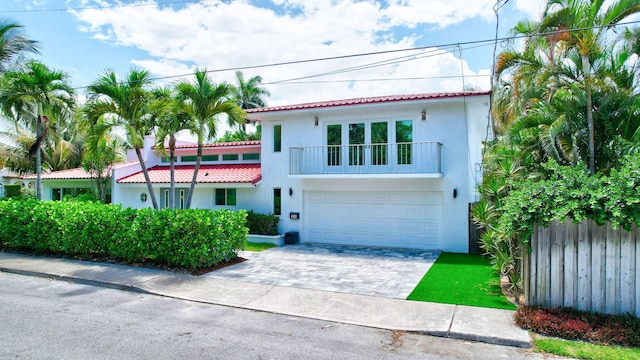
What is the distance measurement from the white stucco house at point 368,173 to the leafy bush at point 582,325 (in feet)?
23.1

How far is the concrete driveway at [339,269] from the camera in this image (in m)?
9.01

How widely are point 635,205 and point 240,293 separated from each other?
23.1 ft

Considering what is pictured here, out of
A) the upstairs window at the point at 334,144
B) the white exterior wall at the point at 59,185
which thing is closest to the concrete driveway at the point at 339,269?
the upstairs window at the point at 334,144

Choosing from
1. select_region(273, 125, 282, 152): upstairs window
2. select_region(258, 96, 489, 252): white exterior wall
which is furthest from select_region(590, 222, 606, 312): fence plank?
select_region(273, 125, 282, 152): upstairs window

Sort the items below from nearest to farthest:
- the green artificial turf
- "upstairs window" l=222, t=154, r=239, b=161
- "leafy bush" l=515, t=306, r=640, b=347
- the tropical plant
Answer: "leafy bush" l=515, t=306, r=640, b=347
the green artificial turf
the tropical plant
"upstairs window" l=222, t=154, r=239, b=161

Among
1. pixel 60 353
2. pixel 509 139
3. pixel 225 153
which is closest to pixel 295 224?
pixel 225 153

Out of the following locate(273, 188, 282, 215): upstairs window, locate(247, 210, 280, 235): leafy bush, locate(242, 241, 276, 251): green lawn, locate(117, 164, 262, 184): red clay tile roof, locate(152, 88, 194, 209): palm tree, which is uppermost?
locate(152, 88, 194, 209): palm tree

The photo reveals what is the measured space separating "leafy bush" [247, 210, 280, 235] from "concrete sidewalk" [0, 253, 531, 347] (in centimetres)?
577

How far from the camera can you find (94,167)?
66.0 ft

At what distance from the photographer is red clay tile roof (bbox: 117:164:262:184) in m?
16.4

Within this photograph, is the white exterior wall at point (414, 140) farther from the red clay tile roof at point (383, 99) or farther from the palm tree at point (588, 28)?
the palm tree at point (588, 28)

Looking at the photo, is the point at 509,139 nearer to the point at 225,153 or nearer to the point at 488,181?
the point at 488,181

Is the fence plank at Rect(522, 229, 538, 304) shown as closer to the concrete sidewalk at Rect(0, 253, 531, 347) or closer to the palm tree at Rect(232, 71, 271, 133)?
the concrete sidewalk at Rect(0, 253, 531, 347)

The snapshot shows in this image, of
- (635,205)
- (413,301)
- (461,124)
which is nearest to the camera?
(635,205)
